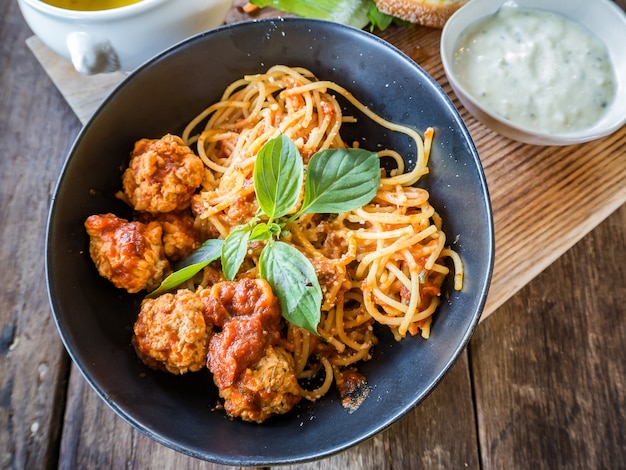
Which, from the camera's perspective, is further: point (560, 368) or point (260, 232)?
point (560, 368)

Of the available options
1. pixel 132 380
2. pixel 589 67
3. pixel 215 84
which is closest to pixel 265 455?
pixel 132 380

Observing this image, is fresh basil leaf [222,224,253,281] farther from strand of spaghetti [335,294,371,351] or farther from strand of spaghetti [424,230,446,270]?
strand of spaghetti [424,230,446,270]

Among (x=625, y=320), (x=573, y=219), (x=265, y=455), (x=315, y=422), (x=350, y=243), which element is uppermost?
(x=350, y=243)

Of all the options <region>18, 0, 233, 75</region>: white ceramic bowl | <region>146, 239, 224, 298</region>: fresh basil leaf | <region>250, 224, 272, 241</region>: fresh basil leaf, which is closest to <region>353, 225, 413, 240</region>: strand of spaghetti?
<region>250, 224, 272, 241</region>: fresh basil leaf

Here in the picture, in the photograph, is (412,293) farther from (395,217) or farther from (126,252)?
(126,252)

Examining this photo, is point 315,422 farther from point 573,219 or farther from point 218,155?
point 573,219

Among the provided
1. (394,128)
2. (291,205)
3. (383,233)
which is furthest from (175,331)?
(394,128)

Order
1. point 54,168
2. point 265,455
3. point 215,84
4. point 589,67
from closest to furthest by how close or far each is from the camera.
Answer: point 265,455 < point 215,84 < point 589,67 < point 54,168
